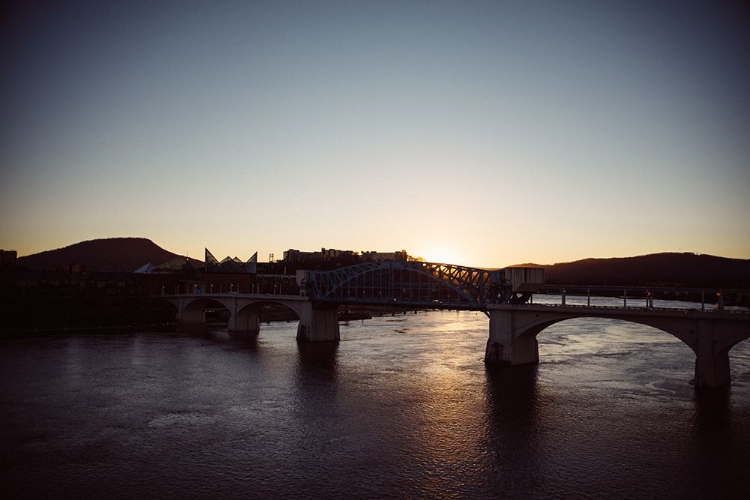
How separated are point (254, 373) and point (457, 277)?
29027 millimetres

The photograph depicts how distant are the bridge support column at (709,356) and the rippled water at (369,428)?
1373 millimetres

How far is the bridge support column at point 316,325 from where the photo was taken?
86.0 meters

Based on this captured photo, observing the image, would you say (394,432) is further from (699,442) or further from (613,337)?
(613,337)

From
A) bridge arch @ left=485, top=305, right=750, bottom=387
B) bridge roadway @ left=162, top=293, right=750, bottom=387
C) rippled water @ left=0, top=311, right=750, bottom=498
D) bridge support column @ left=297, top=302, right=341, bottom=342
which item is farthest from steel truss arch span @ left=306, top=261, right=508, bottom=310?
rippled water @ left=0, top=311, right=750, bottom=498

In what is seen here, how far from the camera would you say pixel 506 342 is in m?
58.6

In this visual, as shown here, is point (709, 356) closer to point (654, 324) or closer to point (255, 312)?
point (654, 324)

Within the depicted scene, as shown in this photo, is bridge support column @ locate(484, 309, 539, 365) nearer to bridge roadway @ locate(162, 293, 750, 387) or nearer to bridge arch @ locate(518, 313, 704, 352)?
bridge roadway @ locate(162, 293, 750, 387)

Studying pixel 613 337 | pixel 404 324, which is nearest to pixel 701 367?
pixel 613 337

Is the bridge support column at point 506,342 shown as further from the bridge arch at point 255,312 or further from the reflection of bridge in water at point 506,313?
the bridge arch at point 255,312

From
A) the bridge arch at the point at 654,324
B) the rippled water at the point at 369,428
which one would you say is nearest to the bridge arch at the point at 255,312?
the rippled water at the point at 369,428

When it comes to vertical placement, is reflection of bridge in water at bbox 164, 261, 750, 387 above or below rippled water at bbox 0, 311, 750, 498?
above

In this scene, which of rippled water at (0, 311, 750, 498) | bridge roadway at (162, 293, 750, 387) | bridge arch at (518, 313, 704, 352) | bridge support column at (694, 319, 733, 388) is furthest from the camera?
bridge arch at (518, 313, 704, 352)

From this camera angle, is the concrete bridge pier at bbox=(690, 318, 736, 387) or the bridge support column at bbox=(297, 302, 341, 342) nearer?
the concrete bridge pier at bbox=(690, 318, 736, 387)

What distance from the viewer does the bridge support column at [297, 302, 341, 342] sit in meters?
86.0
